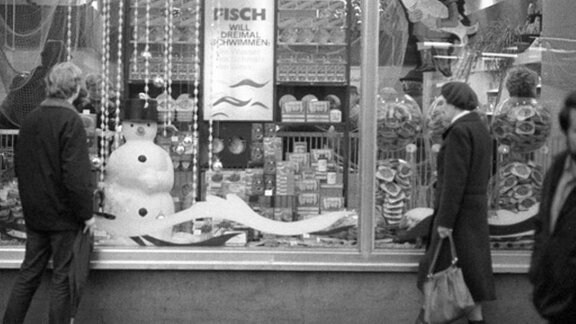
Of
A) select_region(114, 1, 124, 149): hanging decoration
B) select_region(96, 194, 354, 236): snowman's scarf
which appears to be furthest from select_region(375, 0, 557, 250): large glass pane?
select_region(114, 1, 124, 149): hanging decoration

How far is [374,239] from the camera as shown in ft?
22.3

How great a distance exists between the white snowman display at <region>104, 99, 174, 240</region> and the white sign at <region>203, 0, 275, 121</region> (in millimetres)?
568

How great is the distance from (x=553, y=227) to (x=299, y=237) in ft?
11.1

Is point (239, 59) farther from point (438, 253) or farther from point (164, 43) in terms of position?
point (438, 253)

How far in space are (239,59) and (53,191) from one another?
1.71 metres

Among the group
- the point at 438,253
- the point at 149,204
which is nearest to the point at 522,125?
the point at 438,253

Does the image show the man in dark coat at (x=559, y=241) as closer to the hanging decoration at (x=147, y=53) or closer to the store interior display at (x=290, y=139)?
the store interior display at (x=290, y=139)

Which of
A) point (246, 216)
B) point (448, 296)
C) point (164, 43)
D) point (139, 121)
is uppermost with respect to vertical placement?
point (164, 43)

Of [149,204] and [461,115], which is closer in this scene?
[461,115]

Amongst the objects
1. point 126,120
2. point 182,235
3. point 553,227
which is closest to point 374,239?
point 182,235

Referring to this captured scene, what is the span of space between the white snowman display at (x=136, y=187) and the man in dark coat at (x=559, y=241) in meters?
3.54

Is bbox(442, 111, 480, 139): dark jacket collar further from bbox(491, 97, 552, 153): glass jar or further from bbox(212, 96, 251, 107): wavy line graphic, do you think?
bbox(212, 96, 251, 107): wavy line graphic

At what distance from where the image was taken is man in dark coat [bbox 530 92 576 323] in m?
3.50

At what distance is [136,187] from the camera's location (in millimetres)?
6789
